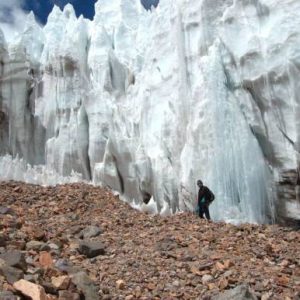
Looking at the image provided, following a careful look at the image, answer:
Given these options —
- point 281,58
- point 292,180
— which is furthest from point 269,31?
point 292,180

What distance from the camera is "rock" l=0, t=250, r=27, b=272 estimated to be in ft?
24.1

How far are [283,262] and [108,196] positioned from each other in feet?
31.5

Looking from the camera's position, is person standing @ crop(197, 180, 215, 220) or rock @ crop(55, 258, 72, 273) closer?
rock @ crop(55, 258, 72, 273)

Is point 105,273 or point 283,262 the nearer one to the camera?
point 105,273

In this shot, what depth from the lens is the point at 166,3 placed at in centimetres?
2695

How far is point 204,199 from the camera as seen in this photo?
604 inches

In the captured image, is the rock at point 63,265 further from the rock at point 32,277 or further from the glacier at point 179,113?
the glacier at point 179,113

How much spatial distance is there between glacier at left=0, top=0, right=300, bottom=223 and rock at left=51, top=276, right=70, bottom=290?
960 cm

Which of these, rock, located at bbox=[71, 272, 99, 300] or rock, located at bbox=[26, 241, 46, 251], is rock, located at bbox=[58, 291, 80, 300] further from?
rock, located at bbox=[26, 241, 46, 251]

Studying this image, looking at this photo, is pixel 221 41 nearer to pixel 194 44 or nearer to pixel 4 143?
pixel 194 44

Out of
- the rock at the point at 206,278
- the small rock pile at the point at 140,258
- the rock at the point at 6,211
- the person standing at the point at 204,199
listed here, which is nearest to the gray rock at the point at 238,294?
the small rock pile at the point at 140,258

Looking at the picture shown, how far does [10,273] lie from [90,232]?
5109 mm

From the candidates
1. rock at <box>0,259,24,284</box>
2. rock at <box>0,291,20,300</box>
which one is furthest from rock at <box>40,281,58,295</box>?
rock at <box>0,291,20,300</box>

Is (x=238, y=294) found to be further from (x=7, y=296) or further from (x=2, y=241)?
(x=2, y=241)
